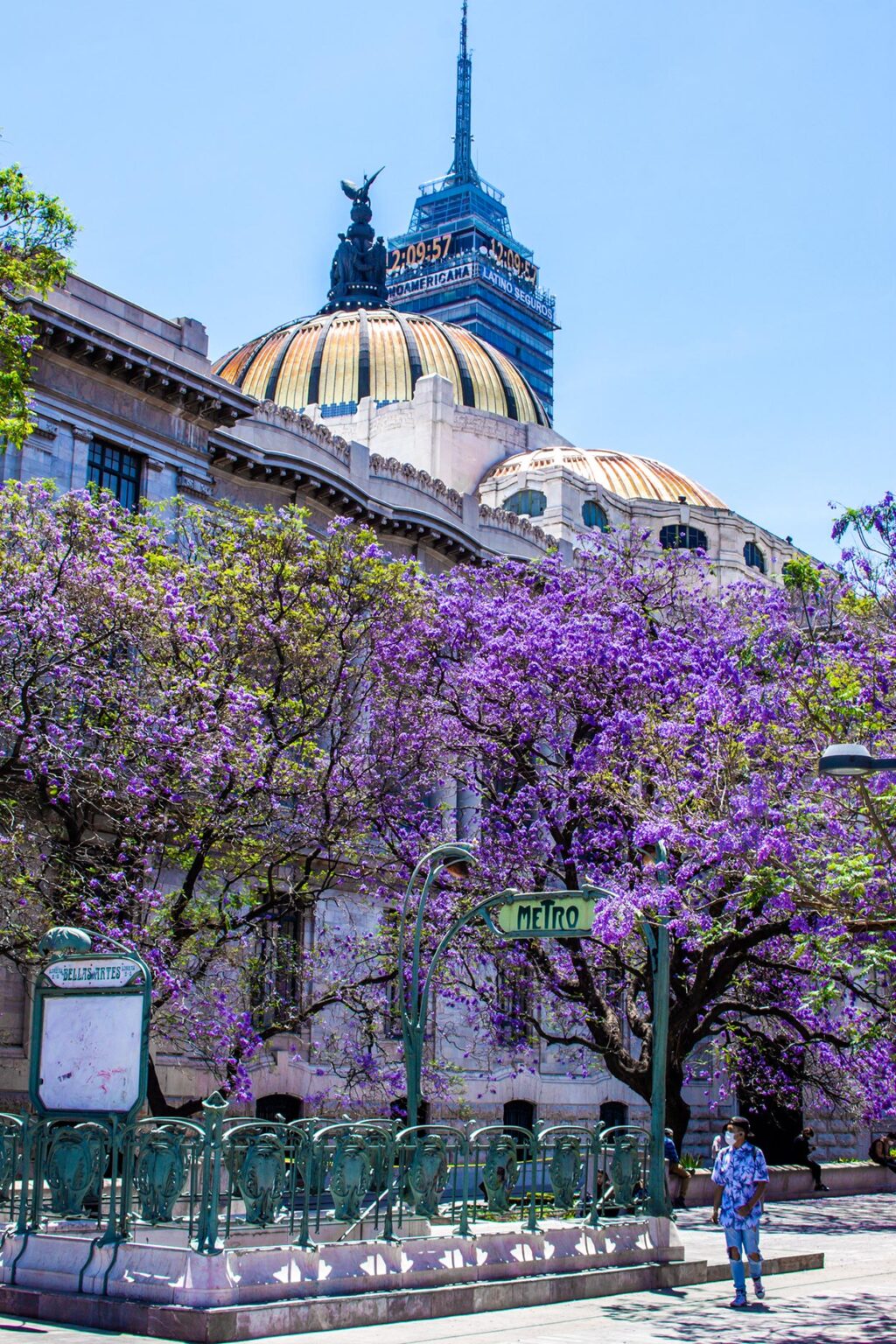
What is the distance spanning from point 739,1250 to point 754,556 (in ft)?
192

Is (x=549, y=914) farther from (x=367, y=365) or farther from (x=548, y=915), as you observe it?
(x=367, y=365)

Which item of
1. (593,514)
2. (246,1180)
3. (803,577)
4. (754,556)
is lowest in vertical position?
(246,1180)

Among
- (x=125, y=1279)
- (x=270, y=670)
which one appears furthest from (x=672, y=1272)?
(x=270, y=670)

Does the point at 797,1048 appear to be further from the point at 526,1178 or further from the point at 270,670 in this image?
the point at 526,1178

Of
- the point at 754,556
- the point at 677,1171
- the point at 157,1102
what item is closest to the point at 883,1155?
the point at 677,1171

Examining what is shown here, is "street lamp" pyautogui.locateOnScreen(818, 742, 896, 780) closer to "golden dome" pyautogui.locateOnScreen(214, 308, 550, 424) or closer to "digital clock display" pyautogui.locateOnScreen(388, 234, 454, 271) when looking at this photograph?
"golden dome" pyautogui.locateOnScreen(214, 308, 550, 424)

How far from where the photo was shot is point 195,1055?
31.2 metres

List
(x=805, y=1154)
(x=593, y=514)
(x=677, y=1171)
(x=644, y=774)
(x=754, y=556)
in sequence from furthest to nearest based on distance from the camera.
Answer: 1. (x=754, y=556)
2. (x=593, y=514)
3. (x=805, y=1154)
4. (x=677, y=1171)
5. (x=644, y=774)

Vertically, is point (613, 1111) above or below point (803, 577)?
below

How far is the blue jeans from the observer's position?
16656 mm

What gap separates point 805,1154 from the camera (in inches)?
1566

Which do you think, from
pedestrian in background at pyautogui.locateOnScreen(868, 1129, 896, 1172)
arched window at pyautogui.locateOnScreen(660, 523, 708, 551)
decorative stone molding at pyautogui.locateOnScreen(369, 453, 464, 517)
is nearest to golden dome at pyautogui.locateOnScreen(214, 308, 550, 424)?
arched window at pyautogui.locateOnScreen(660, 523, 708, 551)

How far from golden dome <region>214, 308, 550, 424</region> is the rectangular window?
3723 cm

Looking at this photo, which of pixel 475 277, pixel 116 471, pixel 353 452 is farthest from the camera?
pixel 475 277
